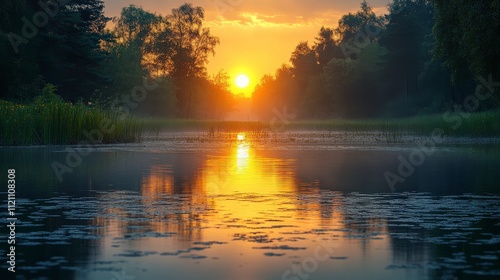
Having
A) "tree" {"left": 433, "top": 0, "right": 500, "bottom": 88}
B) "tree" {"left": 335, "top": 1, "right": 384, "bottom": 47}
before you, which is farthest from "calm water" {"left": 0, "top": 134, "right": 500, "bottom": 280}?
"tree" {"left": 335, "top": 1, "right": 384, "bottom": 47}

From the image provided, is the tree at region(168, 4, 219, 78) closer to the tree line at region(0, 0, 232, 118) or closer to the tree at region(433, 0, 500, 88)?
the tree line at region(0, 0, 232, 118)

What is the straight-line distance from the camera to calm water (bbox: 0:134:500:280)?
7.91m

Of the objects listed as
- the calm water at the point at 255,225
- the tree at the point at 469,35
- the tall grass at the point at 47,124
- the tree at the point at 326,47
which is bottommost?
the calm water at the point at 255,225

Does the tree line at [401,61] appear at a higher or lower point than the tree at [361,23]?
lower

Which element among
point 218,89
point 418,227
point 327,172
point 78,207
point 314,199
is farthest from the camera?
point 218,89

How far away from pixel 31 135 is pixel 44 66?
97.8 feet

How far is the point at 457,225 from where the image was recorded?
35.8 feet

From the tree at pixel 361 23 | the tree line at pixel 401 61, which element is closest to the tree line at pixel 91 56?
the tree line at pixel 401 61

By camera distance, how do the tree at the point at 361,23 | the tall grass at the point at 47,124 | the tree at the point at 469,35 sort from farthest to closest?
1. the tree at the point at 361,23
2. the tree at the point at 469,35
3. the tall grass at the point at 47,124

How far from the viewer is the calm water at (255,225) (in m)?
7.91

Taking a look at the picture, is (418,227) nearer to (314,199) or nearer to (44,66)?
(314,199)

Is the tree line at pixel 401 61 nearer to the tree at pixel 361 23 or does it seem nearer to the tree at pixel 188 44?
the tree at pixel 361 23

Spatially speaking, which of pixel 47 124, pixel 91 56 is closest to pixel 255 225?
pixel 47 124

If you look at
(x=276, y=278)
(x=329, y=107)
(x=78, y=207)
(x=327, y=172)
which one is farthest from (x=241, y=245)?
(x=329, y=107)
